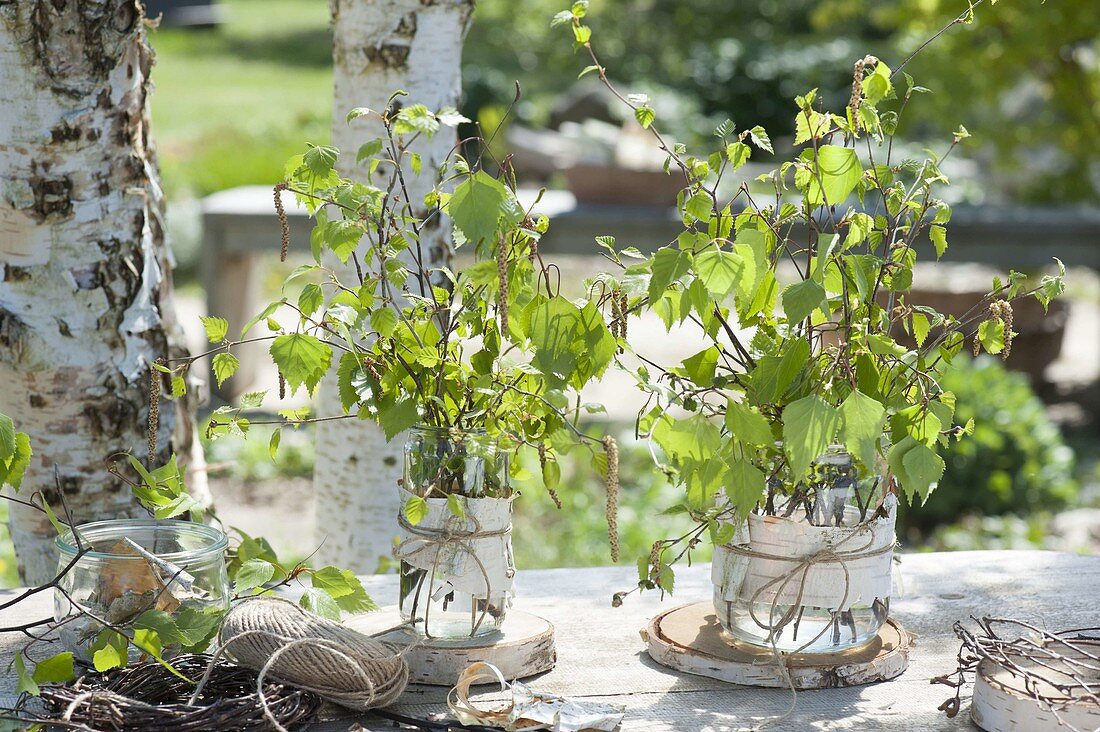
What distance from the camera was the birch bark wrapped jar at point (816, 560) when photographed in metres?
1.20

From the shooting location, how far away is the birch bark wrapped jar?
120 centimetres

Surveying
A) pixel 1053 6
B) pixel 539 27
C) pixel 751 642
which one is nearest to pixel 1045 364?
pixel 1053 6

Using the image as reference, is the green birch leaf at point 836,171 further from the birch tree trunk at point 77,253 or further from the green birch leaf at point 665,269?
the birch tree trunk at point 77,253

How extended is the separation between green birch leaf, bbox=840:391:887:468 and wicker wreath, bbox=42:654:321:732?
22.1 inches

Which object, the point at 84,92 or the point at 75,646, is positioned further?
the point at 84,92

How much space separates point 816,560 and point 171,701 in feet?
2.15

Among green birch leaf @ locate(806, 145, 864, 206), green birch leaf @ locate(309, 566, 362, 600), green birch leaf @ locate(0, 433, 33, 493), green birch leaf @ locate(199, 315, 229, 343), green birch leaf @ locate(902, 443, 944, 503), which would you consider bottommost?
green birch leaf @ locate(309, 566, 362, 600)

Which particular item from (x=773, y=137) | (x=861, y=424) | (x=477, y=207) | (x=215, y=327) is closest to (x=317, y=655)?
(x=215, y=327)

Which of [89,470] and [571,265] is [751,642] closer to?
[89,470]

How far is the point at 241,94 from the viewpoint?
517 inches

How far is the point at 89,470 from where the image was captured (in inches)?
64.0

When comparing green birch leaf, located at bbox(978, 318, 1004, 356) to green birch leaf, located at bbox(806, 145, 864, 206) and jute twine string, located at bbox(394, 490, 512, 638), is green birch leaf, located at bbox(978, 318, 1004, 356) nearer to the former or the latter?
green birch leaf, located at bbox(806, 145, 864, 206)

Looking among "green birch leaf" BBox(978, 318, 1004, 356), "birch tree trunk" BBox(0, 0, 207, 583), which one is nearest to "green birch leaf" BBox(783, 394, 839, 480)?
"green birch leaf" BBox(978, 318, 1004, 356)

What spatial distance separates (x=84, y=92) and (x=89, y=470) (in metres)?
0.51
